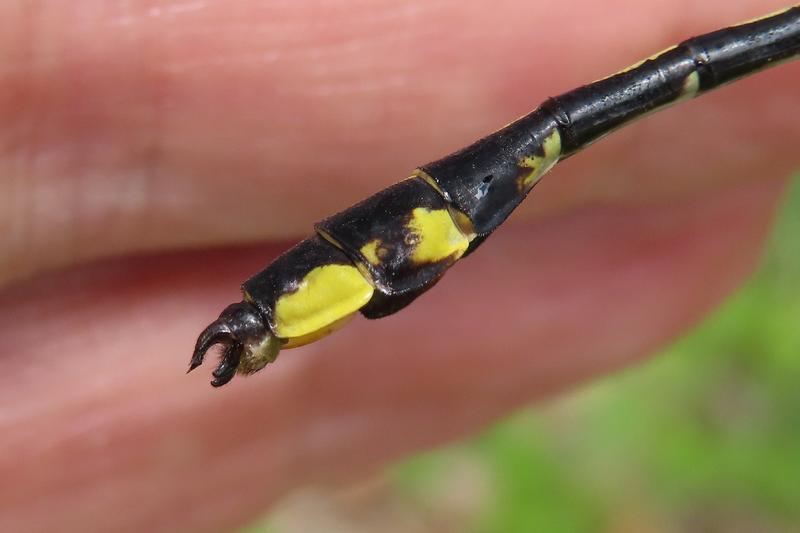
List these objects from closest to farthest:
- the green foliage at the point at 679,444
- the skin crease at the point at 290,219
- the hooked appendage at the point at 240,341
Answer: the hooked appendage at the point at 240,341 → the skin crease at the point at 290,219 → the green foliage at the point at 679,444

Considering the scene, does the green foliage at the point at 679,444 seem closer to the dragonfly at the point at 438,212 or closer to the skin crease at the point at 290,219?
the skin crease at the point at 290,219

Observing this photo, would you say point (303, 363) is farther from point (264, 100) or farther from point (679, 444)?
point (679, 444)

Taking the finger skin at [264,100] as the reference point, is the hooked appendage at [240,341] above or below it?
below

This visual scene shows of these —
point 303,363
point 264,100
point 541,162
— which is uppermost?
point 264,100

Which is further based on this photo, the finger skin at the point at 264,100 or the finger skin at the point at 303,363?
the finger skin at the point at 303,363

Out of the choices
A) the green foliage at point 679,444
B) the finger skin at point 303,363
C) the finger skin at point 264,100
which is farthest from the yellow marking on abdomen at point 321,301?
the green foliage at point 679,444

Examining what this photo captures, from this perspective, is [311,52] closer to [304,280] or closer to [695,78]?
[304,280]

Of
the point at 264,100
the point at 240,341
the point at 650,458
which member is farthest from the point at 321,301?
the point at 650,458
